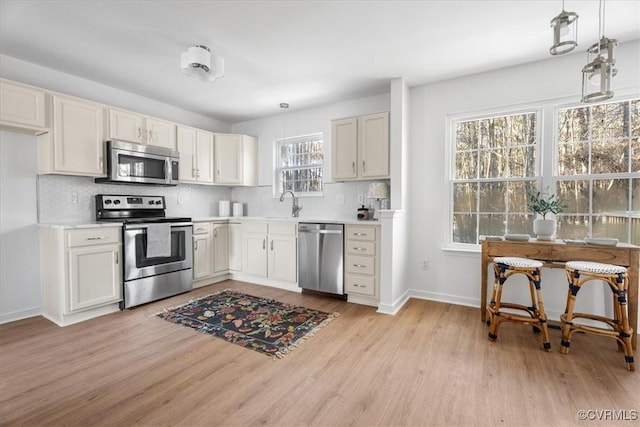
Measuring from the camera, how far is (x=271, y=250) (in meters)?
4.02

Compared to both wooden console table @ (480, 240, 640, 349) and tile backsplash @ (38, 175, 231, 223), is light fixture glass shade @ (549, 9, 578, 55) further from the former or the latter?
tile backsplash @ (38, 175, 231, 223)

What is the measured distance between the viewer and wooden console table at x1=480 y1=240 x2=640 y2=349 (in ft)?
7.63

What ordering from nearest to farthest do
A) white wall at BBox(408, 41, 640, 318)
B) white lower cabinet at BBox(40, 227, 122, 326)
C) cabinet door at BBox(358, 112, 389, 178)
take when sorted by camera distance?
white lower cabinet at BBox(40, 227, 122, 326) → white wall at BBox(408, 41, 640, 318) → cabinet door at BBox(358, 112, 389, 178)

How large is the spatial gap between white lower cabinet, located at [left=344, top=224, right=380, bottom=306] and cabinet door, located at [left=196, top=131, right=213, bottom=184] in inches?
92.0

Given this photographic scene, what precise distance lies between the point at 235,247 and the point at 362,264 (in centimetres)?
201

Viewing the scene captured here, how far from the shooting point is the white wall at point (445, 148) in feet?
9.50

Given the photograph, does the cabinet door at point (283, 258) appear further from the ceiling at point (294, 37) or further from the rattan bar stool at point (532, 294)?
the rattan bar stool at point (532, 294)

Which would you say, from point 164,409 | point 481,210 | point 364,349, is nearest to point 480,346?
point 364,349

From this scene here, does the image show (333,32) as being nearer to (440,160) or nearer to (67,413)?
(440,160)

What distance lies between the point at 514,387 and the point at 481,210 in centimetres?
197

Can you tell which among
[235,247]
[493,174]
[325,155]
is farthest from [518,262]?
[235,247]

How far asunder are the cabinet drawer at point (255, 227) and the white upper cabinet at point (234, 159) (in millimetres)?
819

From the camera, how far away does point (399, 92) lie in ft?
10.8

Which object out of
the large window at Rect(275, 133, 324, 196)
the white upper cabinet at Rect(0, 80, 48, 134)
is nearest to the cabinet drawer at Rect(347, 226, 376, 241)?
the large window at Rect(275, 133, 324, 196)
